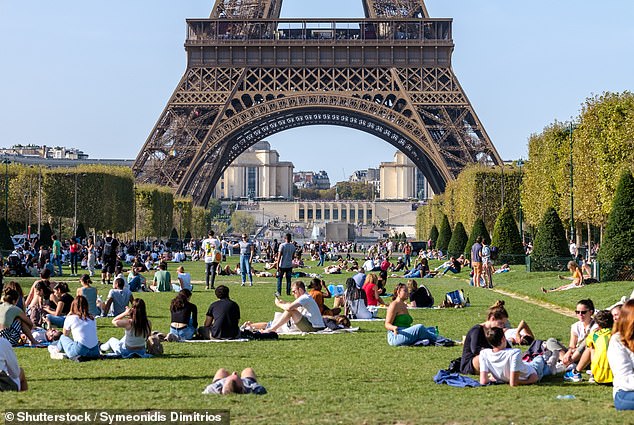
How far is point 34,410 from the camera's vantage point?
9.99 meters

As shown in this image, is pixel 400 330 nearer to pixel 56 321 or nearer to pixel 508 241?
pixel 56 321

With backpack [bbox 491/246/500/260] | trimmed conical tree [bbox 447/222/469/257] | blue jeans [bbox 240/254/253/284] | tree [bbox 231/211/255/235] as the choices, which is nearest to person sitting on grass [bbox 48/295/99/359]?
blue jeans [bbox 240/254/253/284]

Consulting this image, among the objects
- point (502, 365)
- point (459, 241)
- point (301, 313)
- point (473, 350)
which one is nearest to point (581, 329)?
point (473, 350)

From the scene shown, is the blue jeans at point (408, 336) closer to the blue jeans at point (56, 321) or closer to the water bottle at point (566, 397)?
the blue jeans at point (56, 321)

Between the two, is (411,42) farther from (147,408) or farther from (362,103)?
(147,408)

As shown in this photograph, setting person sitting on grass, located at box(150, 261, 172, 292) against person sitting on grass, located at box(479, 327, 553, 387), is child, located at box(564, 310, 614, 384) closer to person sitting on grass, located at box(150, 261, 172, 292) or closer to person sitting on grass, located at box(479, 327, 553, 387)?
person sitting on grass, located at box(479, 327, 553, 387)

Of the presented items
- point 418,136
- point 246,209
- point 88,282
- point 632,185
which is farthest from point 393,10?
point 246,209

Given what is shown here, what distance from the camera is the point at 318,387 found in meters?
12.0

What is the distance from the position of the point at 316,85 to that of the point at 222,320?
56.4 m

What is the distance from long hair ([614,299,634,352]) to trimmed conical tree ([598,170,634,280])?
19.6 m

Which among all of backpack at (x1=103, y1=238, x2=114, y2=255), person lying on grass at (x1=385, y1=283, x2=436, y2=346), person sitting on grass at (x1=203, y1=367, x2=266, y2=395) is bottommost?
person sitting on grass at (x1=203, y1=367, x2=266, y2=395)

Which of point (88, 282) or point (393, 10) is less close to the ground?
point (393, 10)

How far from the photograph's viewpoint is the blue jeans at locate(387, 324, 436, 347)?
16281 mm

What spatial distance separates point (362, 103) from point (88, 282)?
2041 inches
